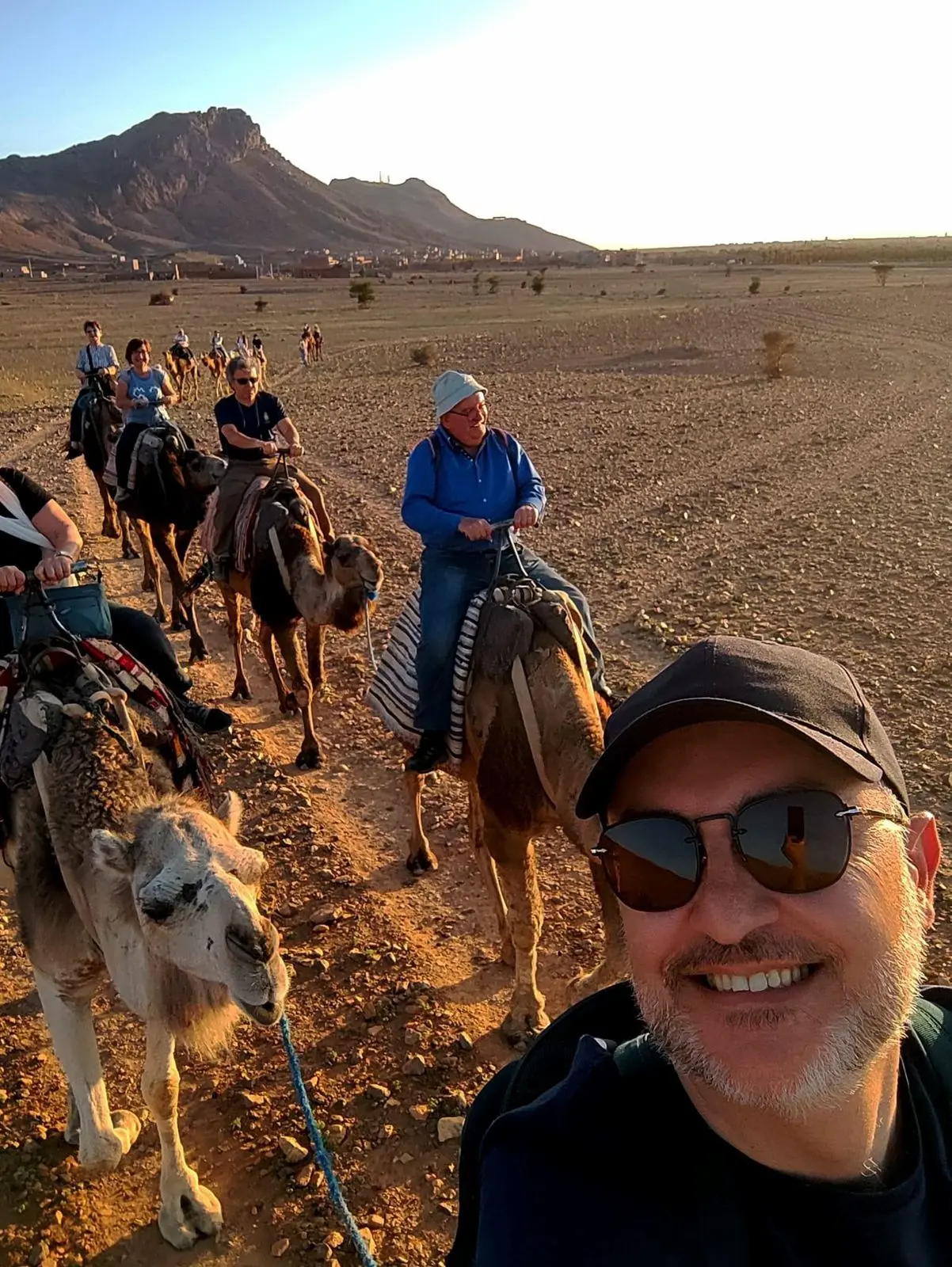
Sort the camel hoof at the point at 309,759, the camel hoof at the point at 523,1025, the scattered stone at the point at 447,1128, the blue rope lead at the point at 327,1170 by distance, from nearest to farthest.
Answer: the blue rope lead at the point at 327,1170 < the scattered stone at the point at 447,1128 < the camel hoof at the point at 523,1025 < the camel hoof at the point at 309,759

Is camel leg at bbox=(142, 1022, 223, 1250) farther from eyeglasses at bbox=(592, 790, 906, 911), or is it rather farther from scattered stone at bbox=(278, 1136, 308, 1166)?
eyeglasses at bbox=(592, 790, 906, 911)

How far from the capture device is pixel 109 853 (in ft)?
9.75

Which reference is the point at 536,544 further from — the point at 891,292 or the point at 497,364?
the point at 891,292

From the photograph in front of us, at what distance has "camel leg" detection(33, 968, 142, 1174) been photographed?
360cm

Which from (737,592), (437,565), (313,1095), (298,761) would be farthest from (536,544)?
(313,1095)

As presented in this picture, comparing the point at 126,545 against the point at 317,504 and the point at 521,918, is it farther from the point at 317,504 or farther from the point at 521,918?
the point at 521,918

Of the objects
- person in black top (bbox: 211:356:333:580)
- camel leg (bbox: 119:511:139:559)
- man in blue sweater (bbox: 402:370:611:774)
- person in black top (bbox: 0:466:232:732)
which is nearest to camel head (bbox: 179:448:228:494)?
person in black top (bbox: 211:356:333:580)

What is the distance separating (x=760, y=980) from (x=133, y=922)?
2.29m

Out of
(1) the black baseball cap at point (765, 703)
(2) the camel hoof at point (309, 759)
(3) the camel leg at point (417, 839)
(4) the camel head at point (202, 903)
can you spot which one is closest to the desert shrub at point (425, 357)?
(2) the camel hoof at point (309, 759)

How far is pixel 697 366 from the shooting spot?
27.9m

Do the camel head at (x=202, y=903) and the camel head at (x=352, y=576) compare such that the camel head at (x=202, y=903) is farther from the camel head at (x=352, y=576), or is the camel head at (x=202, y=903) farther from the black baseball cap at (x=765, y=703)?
the camel head at (x=352, y=576)

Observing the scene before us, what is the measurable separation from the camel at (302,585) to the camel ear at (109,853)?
12.6ft

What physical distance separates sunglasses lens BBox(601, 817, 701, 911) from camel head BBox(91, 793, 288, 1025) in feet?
4.76

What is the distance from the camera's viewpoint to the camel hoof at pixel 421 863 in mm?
5883
